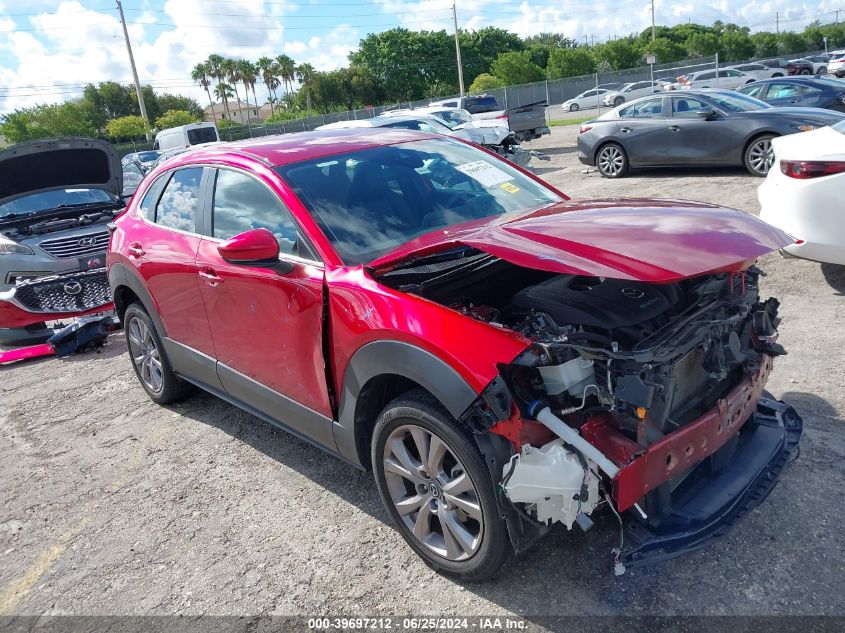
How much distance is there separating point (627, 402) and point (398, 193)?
5.71ft

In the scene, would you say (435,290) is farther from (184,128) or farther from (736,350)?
(184,128)

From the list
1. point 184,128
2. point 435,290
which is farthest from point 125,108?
point 435,290

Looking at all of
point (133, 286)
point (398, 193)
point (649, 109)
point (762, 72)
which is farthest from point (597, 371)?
point (762, 72)

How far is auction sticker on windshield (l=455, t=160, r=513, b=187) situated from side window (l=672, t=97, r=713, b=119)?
8793 mm

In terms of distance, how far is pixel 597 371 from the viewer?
2.48m

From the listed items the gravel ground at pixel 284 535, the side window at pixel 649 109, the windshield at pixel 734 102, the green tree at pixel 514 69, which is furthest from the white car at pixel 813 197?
the green tree at pixel 514 69

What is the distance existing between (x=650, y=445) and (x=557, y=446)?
341 millimetres

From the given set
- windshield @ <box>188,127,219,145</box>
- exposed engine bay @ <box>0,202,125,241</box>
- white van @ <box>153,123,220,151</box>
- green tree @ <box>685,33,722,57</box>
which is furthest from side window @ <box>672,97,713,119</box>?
green tree @ <box>685,33,722,57</box>

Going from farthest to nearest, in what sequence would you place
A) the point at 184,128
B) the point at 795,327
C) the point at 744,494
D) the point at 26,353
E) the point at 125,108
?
the point at 125,108 → the point at 184,128 → the point at 26,353 → the point at 795,327 → the point at 744,494

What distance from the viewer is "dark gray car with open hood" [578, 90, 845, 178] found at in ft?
34.2

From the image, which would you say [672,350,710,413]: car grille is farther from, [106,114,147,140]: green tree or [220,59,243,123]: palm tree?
[220,59,243,123]: palm tree

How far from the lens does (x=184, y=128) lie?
2686cm

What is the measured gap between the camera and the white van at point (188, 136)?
1054 inches

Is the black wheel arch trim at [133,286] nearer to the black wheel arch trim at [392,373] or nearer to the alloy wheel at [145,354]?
the alloy wheel at [145,354]
